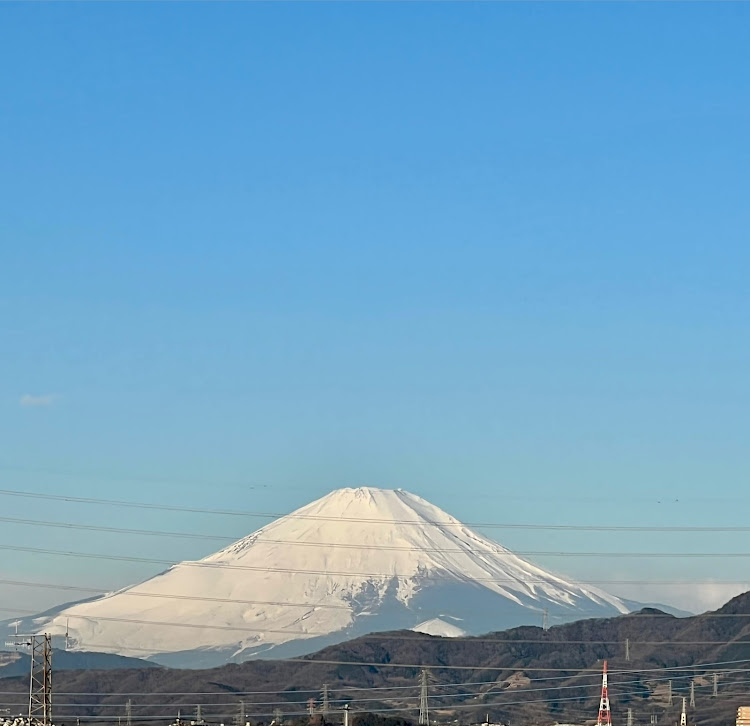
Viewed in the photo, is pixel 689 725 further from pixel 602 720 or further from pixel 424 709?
pixel 602 720

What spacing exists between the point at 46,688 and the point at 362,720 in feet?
317

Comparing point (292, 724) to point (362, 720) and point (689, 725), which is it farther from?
point (689, 725)

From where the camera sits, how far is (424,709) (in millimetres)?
162625

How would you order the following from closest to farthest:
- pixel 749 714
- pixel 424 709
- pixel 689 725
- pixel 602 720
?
pixel 602 720, pixel 749 714, pixel 424 709, pixel 689 725

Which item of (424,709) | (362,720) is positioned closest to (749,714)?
(424,709)

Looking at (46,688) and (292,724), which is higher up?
(46,688)

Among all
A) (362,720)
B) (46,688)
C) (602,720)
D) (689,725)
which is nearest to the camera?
(46,688)

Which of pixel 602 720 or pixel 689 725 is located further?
pixel 689 725

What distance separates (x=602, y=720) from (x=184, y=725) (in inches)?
3345

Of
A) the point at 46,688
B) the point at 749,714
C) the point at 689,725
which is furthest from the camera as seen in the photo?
the point at 689,725

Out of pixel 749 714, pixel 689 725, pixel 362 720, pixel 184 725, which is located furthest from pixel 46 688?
pixel 689 725

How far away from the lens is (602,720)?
8788 cm

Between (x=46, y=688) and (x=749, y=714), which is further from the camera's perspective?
(x=749, y=714)

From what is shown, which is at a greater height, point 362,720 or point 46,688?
point 46,688
